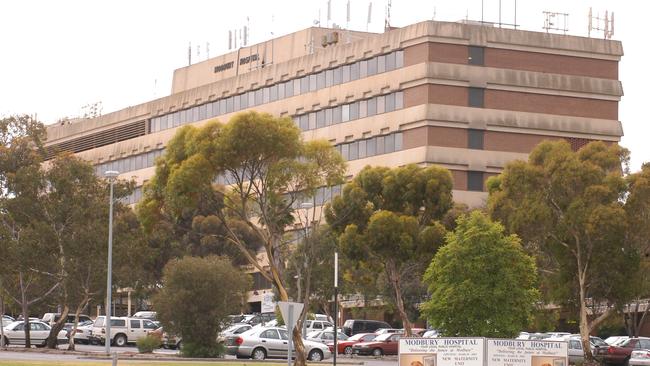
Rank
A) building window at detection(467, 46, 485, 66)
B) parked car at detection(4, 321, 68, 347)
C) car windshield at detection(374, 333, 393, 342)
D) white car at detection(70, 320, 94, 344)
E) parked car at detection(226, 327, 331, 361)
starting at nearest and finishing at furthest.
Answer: parked car at detection(226, 327, 331, 361), car windshield at detection(374, 333, 393, 342), parked car at detection(4, 321, 68, 347), white car at detection(70, 320, 94, 344), building window at detection(467, 46, 485, 66)

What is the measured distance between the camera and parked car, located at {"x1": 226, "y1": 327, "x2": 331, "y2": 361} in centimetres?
5822

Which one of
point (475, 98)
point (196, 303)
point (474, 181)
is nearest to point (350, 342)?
point (196, 303)

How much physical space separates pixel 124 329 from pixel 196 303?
16.3 metres

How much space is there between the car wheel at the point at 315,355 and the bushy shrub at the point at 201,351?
361cm

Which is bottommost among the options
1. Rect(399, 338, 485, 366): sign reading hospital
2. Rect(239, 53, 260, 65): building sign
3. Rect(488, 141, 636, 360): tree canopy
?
Rect(399, 338, 485, 366): sign reading hospital

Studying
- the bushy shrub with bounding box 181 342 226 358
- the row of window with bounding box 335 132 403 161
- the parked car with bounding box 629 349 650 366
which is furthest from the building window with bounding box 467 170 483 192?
the bushy shrub with bounding box 181 342 226 358

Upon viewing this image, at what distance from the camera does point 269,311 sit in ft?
279

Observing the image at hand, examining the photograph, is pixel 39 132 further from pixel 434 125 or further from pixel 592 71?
pixel 592 71

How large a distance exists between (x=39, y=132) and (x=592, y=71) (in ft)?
139

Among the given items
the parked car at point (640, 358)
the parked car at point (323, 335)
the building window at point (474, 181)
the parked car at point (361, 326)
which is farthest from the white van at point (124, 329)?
the building window at point (474, 181)

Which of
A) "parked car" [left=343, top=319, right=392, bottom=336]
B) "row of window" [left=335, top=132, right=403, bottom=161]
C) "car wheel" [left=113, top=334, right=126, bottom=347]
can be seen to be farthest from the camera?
"row of window" [left=335, top=132, right=403, bottom=161]

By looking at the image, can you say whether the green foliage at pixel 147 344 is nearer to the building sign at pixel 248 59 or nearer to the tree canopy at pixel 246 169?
the tree canopy at pixel 246 169

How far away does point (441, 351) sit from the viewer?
1169 inches

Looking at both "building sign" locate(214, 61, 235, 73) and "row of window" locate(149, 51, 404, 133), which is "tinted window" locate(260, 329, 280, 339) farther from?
"building sign" locate(214, 61, 235, 73)
